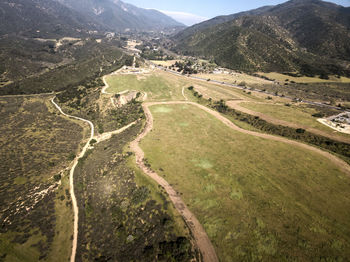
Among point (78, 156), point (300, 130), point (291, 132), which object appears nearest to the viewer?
point (78, 156)

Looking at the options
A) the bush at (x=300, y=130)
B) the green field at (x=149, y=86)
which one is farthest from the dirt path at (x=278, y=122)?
the green field at (x=149, y=86)

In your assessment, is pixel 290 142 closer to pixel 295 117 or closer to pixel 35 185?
pixel 295 117

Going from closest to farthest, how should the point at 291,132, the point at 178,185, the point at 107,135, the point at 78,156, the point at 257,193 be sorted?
1. the point at 257,193
2. the point at 178,185
3. the point at 78,156
4. the point at 291,132
5. the point at 107,135

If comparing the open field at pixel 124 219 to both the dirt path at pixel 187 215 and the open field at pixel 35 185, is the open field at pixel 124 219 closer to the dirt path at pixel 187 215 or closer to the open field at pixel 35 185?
the dirt path at pixel 187 215

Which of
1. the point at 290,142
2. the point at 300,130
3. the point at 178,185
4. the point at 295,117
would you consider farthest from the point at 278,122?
the point at 178,185

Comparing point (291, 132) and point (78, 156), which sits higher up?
point (291, 132)
